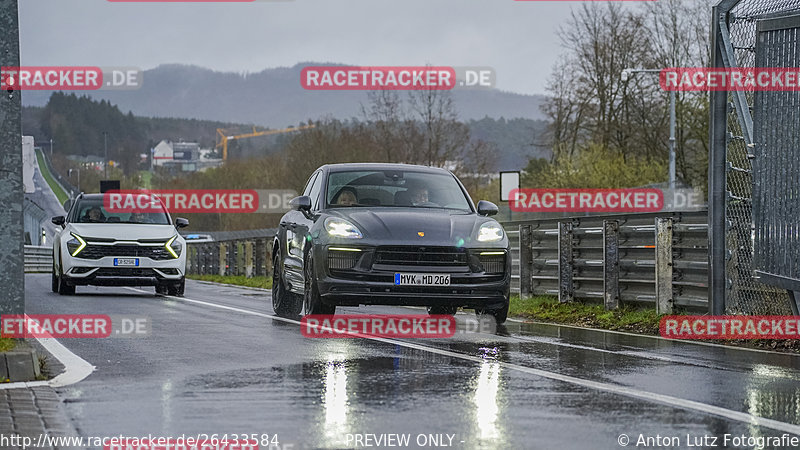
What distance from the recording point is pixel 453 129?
6631 cm

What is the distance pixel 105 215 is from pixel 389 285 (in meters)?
10.7

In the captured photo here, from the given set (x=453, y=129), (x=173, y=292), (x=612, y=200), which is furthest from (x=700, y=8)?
(x=173, y=292)

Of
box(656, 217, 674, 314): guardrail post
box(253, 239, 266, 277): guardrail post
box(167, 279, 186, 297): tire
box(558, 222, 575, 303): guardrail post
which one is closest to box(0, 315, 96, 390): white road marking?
box(656, 217, 674, 314): guardrail post

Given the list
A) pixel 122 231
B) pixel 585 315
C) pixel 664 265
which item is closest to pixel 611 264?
pixel 585 315

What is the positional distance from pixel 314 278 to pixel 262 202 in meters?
85.7

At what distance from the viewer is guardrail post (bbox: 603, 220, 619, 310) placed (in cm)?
1639

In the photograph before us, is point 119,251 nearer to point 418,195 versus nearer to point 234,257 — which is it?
point 418,195

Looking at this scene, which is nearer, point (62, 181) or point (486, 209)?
point (486, 209)

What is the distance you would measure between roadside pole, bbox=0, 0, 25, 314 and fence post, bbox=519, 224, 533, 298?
1070 centimetres

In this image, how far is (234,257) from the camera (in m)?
41.1

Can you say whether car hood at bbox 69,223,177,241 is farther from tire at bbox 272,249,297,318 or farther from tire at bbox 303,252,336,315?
tire at bbox 303,252,336,315

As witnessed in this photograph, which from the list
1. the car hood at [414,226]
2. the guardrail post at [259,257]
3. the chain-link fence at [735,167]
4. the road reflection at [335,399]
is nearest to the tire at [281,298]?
the car hood at [414,226]

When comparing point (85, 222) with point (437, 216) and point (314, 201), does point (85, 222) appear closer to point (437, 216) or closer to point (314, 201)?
point (314, 201)

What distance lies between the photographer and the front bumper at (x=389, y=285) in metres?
12.5
